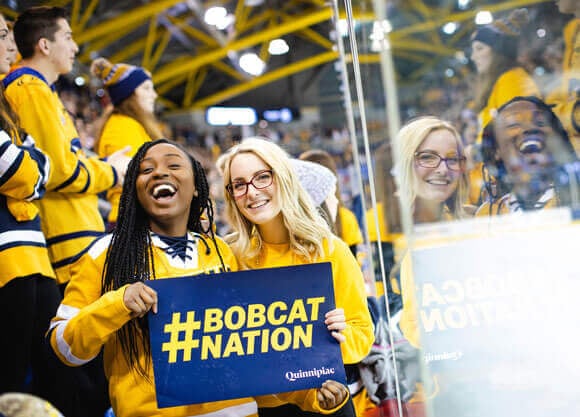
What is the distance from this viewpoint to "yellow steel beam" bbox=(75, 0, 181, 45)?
5.32ft

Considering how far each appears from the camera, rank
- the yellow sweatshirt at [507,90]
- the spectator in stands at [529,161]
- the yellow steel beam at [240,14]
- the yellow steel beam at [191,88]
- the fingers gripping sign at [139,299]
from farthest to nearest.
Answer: the yellow steel beam at [240,14] → the yellow steel beam at [191,88] → the yellow sweatshirt at [507,90] → the spectator in stands at [529,161] → the fingers gripping sign at [139,299]

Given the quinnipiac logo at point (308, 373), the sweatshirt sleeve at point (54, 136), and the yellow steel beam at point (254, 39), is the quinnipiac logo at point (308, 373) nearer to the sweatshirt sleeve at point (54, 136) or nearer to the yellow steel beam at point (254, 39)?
the sweatshirt sleeve at point (54, 136)

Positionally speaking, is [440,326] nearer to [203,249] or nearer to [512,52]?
[203,249]

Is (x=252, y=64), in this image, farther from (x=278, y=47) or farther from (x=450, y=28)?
(x=450, y=28)

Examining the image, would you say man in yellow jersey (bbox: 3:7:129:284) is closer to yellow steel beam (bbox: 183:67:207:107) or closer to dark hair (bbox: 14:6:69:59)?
dark hair (bbox: 14:6:69:59)

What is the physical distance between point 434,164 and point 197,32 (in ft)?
3.93

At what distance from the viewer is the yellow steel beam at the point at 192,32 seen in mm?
2117

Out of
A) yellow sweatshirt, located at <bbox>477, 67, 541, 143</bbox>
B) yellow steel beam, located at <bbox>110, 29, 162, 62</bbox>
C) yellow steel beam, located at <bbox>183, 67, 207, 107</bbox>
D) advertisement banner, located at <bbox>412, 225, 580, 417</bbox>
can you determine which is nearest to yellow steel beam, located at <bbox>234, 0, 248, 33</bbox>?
yellow steel beam, located at <bbox>183, 67, 207, 107</bbox>

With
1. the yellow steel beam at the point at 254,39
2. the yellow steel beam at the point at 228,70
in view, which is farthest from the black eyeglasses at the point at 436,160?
the yellow steel beam at the point at 228,70

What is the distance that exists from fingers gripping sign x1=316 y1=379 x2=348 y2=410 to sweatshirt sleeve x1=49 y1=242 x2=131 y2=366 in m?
0.35

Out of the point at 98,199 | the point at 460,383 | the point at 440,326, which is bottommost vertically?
the point at 460,383

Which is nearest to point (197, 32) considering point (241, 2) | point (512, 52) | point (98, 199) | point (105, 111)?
point (241, 2)

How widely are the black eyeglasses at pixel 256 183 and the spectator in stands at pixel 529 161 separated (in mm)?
463

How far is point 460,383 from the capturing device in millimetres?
1146
